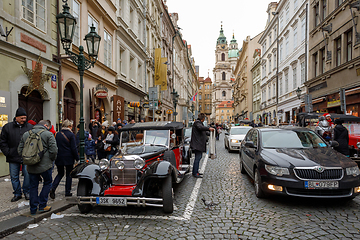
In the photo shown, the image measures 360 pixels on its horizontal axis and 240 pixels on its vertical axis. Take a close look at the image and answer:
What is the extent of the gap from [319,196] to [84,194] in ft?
14.4

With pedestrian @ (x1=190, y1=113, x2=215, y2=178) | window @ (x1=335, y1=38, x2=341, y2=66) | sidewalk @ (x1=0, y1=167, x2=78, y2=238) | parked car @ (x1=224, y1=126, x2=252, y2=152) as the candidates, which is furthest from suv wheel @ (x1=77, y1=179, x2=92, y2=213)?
window @ (x1=335, y1=38, x2=341, y2=66)

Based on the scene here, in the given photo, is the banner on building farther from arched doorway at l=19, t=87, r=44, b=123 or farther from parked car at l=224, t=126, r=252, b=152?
arched doorway at l=19, t=87, r=44, b=123

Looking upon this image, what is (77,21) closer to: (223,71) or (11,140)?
(11,140)

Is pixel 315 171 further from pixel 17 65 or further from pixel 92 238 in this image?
pixel 17 65

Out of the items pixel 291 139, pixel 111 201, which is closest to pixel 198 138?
pixel 291 139

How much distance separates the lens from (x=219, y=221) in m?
4.54

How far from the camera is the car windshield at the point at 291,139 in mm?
6332

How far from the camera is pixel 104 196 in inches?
189

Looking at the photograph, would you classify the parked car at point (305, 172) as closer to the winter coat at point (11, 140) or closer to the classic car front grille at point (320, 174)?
the classic car front grille at point (320, 174)

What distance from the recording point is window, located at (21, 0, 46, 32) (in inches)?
364

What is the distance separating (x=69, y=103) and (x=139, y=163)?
9.00 m

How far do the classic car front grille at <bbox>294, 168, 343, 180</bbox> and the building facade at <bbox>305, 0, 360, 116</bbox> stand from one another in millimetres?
11101

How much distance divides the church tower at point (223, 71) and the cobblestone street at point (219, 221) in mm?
116460

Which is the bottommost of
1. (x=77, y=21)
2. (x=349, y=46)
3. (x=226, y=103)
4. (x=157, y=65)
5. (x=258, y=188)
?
(x=258, y=188)
